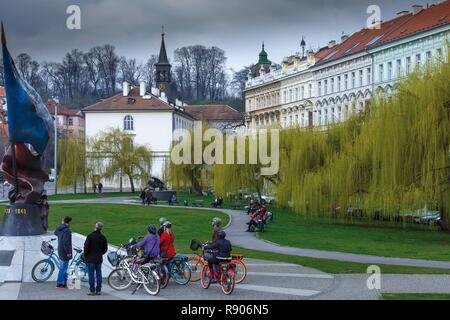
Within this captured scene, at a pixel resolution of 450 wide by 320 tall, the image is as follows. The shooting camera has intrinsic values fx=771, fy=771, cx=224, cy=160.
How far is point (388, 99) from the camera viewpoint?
A: 125 feet

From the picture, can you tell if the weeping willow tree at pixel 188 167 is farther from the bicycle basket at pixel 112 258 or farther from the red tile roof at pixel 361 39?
the bicycle basket at pixel 112 258

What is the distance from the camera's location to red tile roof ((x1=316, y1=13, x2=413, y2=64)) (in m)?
74.5

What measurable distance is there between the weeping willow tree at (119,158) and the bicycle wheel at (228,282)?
212 ft

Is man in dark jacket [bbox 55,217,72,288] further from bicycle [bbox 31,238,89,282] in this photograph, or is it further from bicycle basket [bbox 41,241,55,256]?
bicycle basket [bbox 41,241,55,256]

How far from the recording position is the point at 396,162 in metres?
35.4

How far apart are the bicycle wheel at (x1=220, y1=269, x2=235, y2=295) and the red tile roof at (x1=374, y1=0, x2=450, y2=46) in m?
47.8

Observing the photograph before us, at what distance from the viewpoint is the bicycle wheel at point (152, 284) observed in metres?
18.9

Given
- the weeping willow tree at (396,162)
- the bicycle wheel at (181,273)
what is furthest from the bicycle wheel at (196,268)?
the weeping willow tree at (396,162)

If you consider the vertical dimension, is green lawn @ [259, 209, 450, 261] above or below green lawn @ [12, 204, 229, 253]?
below

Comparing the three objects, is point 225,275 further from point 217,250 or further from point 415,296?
point 415,296

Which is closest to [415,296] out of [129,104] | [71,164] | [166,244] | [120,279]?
[166,244]

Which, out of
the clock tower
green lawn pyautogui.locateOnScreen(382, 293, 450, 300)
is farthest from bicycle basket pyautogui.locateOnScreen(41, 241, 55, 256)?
the clock tower

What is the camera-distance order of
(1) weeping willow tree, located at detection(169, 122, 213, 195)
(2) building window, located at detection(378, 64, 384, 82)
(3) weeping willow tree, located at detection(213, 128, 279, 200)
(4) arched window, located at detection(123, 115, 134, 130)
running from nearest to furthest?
(3) weeping willow tree, located at detection(213, 128, 279, 200) < (2) building window, located at detection(378, 64, 384, 82) < (1) weeping willow tree, located at detection(169, 122, 213, 195) < (4) arched window, located at detection(123, 115, 134, 130)
